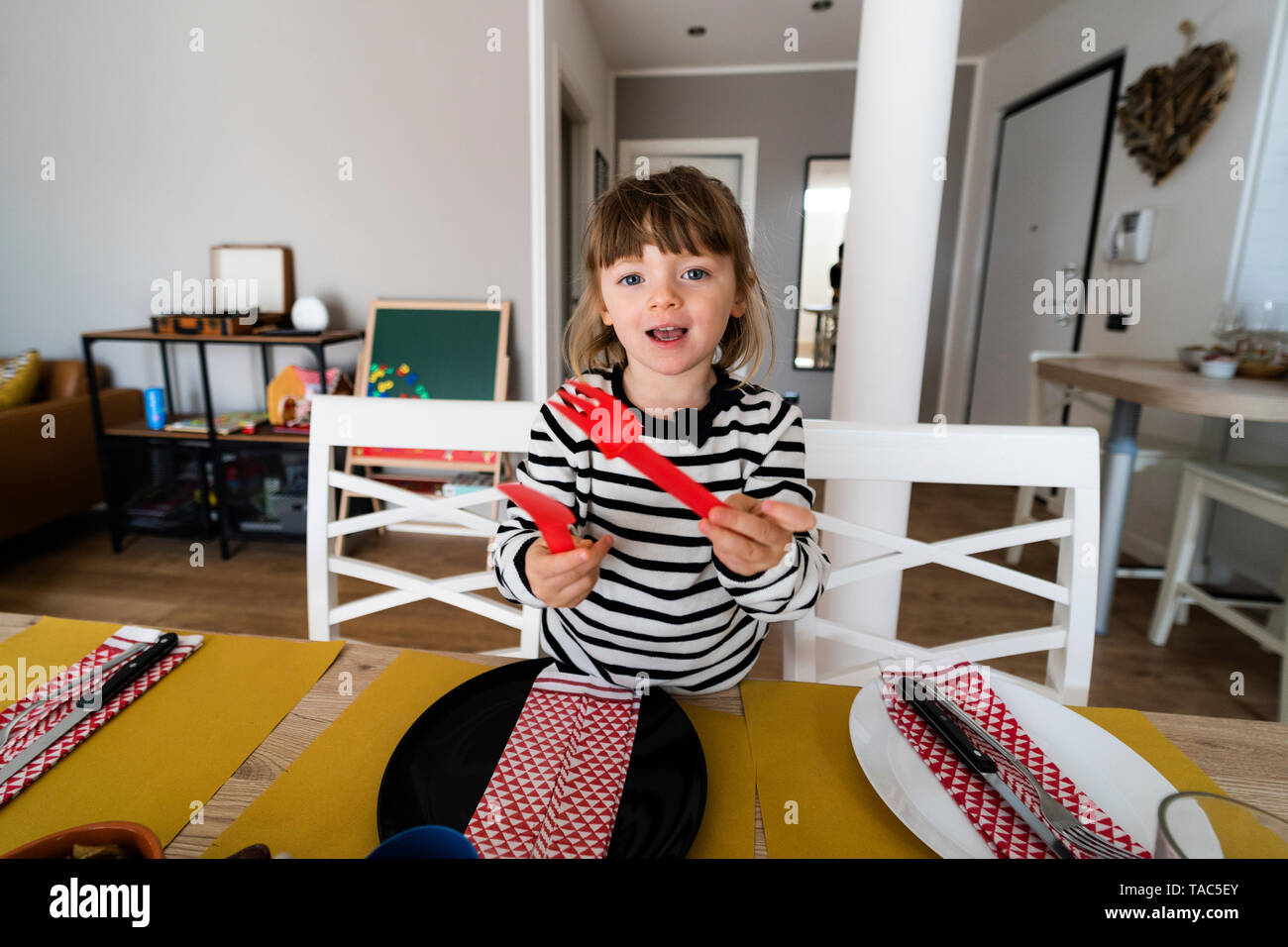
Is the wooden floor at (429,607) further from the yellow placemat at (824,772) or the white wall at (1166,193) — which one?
the yellow placemat at (824,772)

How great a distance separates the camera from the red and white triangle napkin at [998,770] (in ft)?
1.36

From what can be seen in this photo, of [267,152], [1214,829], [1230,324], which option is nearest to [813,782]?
[1214,829]

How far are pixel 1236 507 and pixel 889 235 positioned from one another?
1.49 meters

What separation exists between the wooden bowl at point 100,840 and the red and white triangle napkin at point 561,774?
6.6 inches

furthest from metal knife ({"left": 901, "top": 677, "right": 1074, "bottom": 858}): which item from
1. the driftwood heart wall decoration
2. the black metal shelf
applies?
the driftwood heart wall decoration

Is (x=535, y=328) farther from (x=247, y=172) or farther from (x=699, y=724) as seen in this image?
(x=699, y=724)

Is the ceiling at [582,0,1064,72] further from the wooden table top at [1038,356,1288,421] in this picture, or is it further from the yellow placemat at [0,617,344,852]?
the yellow placemat at [0,617,344,852]

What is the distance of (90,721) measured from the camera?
0.50 m

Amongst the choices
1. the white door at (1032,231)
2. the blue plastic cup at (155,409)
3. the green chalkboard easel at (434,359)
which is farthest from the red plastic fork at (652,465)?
the white door at (1032,231)

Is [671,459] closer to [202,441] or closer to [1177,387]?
[1177,387]

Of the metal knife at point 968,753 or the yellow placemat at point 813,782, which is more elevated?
the metal knife at point 968,753

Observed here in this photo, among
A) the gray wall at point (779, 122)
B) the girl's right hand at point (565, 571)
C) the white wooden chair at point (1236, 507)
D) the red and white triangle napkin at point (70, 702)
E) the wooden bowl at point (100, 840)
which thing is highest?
the gray wall at point (779, 122)

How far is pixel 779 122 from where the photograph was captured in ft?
14.7
